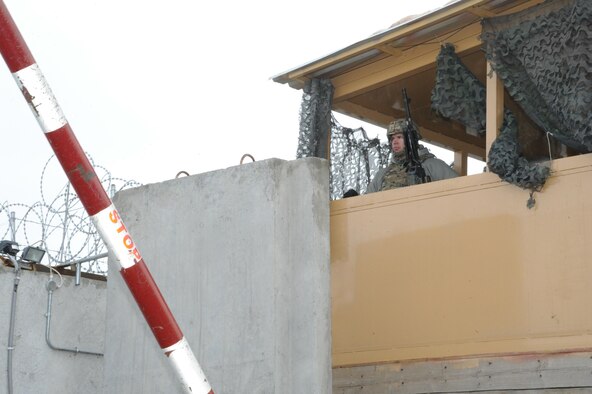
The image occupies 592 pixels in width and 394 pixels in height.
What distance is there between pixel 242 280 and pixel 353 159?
11.2 feet

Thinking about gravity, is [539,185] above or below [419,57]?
below

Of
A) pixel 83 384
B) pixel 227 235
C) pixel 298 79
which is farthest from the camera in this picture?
pixel 83 384

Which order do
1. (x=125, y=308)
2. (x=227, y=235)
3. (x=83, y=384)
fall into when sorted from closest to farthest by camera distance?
(x=227, y=235) < (x=125, y=308) < (x=83, y=384)

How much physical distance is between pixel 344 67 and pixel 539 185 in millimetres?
2709

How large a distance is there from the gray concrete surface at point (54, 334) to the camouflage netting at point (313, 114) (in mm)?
2938

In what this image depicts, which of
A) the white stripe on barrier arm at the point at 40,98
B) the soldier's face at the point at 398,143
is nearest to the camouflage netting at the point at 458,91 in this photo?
the soldier's face at the point at 398,143

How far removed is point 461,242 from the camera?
8.58m

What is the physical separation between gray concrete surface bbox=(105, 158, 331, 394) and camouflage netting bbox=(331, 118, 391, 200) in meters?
2.59

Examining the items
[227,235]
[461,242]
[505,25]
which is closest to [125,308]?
[227,235]

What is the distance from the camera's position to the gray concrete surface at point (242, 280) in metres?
7.73

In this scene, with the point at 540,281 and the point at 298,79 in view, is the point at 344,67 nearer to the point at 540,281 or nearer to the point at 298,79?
the point at 298,79

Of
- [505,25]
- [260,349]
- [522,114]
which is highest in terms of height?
[505,25]

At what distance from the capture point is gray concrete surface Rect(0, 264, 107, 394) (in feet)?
36.0

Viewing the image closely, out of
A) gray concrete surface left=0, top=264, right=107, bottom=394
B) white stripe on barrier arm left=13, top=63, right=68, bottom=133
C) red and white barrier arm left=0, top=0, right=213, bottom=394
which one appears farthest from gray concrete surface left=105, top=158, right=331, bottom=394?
white stripe on barrier arm left=13, top=63, right=68, bottom=133
